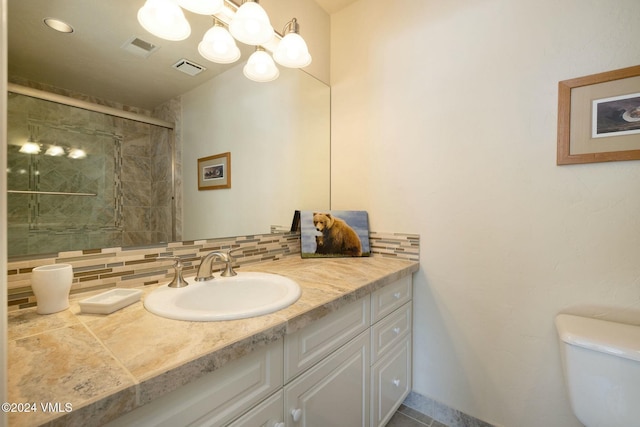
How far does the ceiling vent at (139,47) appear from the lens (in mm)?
941

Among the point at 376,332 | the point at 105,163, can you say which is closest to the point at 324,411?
the point at 376,332

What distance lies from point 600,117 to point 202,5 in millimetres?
1520

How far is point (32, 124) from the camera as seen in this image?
2.48 feet

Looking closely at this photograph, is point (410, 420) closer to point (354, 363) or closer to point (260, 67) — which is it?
point (354, 363)

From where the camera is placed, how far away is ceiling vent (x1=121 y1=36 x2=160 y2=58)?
3.09ft

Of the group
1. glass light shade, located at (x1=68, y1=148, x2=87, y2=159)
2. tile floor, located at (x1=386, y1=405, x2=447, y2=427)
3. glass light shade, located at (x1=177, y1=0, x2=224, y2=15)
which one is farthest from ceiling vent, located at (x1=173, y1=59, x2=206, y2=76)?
tile floor, located at (x1=386, y1=405, x2=447, y2=427)

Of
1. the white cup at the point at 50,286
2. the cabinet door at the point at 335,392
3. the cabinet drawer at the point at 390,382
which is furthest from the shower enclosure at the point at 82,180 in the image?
the cabinet drawer at the point at 390,382

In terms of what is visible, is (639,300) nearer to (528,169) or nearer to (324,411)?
(528,169)

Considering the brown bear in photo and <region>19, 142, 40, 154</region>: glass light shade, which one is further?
the brown bear in photo

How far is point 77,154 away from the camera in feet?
2.71

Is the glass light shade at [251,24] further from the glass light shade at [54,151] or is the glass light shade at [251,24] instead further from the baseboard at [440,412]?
the baseboard at [440,412]

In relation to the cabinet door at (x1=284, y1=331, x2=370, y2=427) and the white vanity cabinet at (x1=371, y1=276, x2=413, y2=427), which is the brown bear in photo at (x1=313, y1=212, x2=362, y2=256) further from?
the cabinet door at (x1=284, y1=331, x2=370, y2=427)

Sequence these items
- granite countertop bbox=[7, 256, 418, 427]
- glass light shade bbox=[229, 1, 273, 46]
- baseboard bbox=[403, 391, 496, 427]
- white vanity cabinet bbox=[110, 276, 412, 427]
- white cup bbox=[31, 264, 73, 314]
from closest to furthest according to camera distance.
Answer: granite countertop bbox=[7, 256, 418, 427] < white vanity cabinet bbox=[110, 276, 412, 427] < white cup bbox=[31, 264, 73, 314] < glass light shade bbox=[229, 1, 273, 46] < baseboard bbox=[403, 391, 496, 427]

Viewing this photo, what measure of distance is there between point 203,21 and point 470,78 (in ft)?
3.95
